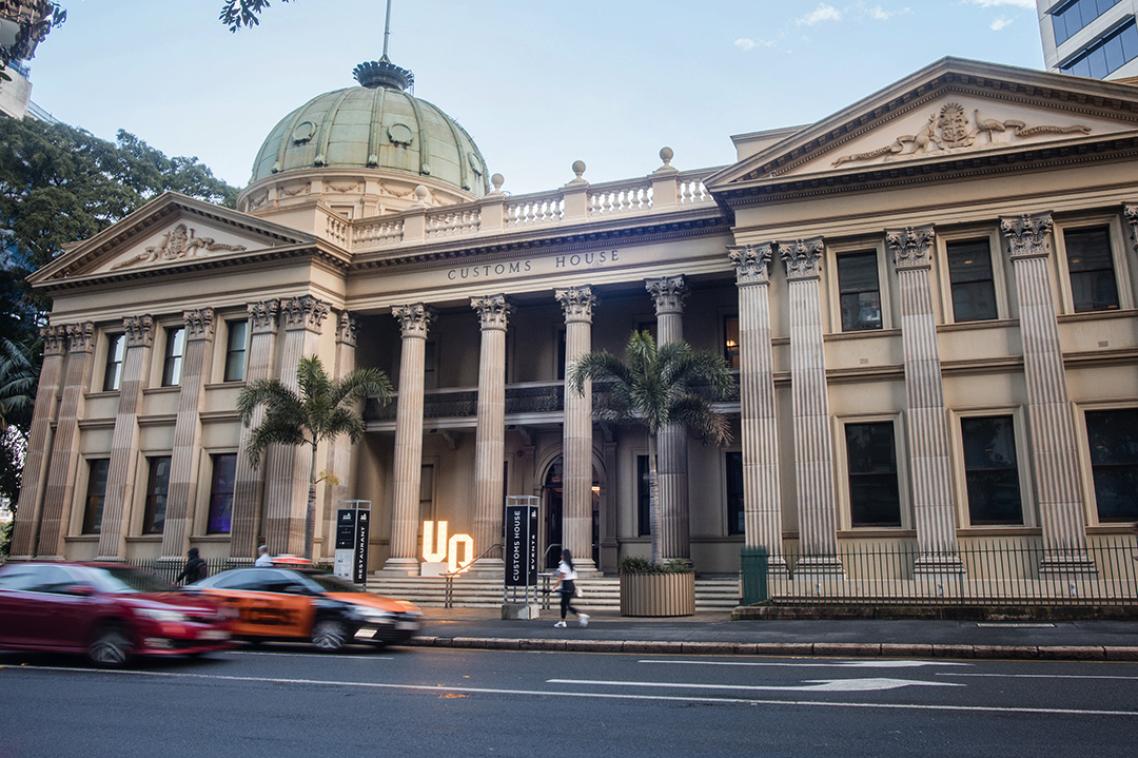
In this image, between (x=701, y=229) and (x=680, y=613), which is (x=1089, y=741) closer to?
(x=680, y=613)

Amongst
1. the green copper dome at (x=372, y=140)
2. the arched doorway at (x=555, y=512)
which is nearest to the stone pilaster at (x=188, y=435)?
the arched doorway at (x=555, y=512)

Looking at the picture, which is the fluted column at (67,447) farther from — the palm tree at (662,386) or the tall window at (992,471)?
the tall window at (992,471)

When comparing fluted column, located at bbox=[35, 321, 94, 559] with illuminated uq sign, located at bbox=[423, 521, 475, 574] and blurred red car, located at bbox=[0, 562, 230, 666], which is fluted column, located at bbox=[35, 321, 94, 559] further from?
blurred red car, located at bbox=[0, 562, 230, 666]

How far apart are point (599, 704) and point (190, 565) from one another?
1568 centimetres

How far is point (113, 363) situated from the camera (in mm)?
29688

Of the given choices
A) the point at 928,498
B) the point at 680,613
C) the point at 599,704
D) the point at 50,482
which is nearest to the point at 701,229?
the point at 928,498

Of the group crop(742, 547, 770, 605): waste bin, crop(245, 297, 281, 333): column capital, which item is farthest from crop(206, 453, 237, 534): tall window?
crop(742, 547, 770, 605): waste bin

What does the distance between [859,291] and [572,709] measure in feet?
54.2

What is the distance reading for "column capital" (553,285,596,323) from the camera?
81.9ft

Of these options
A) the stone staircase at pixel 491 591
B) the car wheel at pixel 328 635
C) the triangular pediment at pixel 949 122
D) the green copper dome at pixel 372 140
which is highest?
the green copper dome at pixel 372 140

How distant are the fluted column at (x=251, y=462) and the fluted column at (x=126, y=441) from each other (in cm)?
405

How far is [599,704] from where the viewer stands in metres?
7.83

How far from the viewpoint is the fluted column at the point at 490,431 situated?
80.1ft

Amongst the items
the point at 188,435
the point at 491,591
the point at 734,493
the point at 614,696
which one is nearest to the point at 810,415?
the point at 734,493
